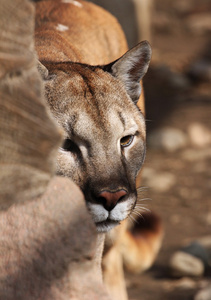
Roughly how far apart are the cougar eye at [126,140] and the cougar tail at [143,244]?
151 centimetres

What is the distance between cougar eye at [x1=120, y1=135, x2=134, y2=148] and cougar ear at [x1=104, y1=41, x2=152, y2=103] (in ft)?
1.02

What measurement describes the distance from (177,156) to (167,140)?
23cm

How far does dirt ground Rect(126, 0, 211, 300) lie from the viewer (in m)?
4.27

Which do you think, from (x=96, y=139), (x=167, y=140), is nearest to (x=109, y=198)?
(x=96, y=139)

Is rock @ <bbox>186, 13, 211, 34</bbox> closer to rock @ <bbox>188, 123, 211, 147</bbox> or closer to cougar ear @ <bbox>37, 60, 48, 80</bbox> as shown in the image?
rock @ <bbox>188, 123, 211, 147</bbox>

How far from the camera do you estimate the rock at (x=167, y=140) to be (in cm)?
643

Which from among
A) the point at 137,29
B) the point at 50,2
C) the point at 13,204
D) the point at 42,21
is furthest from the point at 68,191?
the point at 137,29

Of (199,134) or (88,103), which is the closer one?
(88,103)

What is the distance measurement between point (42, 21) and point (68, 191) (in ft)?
6.32

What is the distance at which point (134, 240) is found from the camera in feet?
13.9

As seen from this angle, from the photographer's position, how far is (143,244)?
424 cm

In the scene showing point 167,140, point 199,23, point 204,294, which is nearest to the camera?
point 204,294

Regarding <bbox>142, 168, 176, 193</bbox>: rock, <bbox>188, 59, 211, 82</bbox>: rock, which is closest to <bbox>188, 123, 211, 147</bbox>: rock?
<bbox>142, 168, 176, 193</bbox>: rock

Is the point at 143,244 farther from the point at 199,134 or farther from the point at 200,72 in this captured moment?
the point at 200,72
